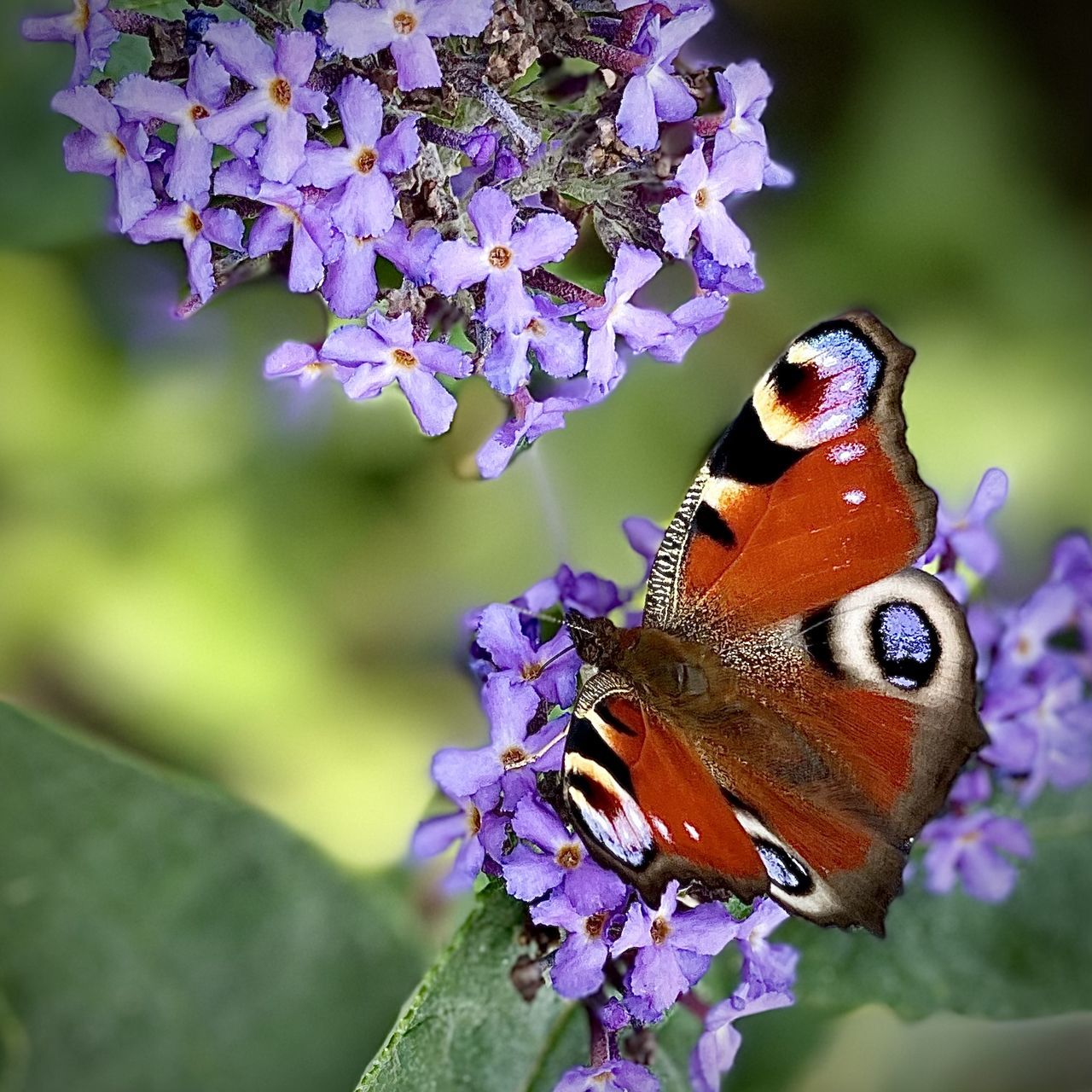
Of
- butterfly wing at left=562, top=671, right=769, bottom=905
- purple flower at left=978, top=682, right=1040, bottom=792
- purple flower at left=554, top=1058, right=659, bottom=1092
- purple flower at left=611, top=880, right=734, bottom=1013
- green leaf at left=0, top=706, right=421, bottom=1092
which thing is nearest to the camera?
butterfly wing at left=562, top=671, right=769, bottom=905

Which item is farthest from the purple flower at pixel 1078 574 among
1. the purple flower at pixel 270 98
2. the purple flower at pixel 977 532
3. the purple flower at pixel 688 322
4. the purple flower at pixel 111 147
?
the purple flower at pixel 111 147

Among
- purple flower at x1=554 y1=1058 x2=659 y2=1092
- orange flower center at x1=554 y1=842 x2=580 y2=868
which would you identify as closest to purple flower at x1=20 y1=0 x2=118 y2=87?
orange flower center at x1=554 y1=842 x2=580 y2=868

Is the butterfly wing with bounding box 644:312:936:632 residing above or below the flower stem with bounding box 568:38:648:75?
below

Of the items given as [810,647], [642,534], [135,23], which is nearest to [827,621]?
[810,647]

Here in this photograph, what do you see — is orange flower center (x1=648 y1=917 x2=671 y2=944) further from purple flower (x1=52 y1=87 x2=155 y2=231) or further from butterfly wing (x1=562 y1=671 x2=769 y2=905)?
purple flower (x1=52 y1=87 x2=155 y2=231)

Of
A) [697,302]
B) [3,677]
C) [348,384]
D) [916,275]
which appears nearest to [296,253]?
[348,384]

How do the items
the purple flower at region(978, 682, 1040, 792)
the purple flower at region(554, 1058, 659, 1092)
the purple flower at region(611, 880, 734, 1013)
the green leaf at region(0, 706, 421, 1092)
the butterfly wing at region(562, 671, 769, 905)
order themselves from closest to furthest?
the butterfly wing at region(562, 671, 769, 905)
the purple flower at region(611, 880, 734, 1013)
the purple flower at region(554, 1058, 659, 1092)
the purple flower at region(978, 682, 1040, 792)
the green leaf at region(0, 706, 421, 1092)

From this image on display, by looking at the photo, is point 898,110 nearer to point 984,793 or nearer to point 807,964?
point 984,793

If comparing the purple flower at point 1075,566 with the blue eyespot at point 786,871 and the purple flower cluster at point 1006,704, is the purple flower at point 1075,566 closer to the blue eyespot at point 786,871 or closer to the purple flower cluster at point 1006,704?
the purple flower cluster at point 1006,704
